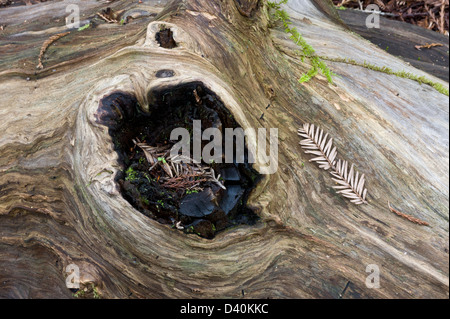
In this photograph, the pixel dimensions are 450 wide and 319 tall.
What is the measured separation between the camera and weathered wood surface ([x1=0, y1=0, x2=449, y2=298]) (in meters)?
1.87

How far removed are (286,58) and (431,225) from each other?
1.45m

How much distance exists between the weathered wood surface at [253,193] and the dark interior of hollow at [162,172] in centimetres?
5

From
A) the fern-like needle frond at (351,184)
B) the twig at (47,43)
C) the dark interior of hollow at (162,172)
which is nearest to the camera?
the dark interior of hollow at (162,172)

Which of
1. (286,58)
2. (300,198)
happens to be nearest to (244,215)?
(300,198)

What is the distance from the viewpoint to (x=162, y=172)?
1887 mm

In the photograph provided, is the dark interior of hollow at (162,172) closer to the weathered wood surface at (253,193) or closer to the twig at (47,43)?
the weathered wood surface at (253,193)

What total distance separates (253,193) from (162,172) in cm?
58

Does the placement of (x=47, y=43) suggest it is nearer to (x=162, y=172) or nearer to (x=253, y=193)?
(x=162, y=172)

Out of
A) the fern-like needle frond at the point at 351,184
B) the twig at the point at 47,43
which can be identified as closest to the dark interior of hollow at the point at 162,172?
the fern-like needle frond at the point at 351,184

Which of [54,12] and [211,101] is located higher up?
[54,12]

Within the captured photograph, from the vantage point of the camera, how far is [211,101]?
178 cm

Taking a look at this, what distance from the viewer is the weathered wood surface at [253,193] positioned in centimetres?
187

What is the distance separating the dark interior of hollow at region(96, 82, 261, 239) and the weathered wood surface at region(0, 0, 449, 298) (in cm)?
5
